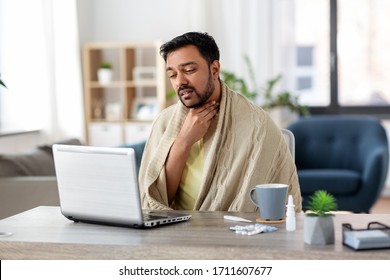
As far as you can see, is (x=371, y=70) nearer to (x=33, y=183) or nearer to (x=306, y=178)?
(x=306, y=178)

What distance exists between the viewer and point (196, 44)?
9.30 ft

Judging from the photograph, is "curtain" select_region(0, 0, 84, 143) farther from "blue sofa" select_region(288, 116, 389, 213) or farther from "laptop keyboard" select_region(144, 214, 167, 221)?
"laptop keyboard" select_region(144, 214, 167, 221)

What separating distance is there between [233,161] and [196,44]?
0.42 m

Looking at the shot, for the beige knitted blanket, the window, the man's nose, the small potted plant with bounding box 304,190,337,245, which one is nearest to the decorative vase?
the small potted plant with bounding box 304,190,337,245

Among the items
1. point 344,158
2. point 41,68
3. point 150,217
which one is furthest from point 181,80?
point 41,68

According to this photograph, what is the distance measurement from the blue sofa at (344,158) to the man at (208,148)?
11.2 ft

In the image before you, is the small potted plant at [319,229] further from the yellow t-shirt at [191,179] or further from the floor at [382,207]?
the floor at [382,207]

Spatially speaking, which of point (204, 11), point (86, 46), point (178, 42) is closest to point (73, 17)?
point (86, 46)

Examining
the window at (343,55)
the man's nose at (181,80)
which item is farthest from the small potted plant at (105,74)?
the man's nose at (181,80)

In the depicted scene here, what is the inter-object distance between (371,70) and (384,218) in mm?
6064

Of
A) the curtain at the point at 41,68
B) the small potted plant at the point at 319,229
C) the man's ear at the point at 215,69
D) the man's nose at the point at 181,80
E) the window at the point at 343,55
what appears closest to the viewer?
the small potted plant at the point at 319,229

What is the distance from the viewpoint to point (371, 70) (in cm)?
833

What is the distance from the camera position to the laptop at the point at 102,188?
7.66 feet
